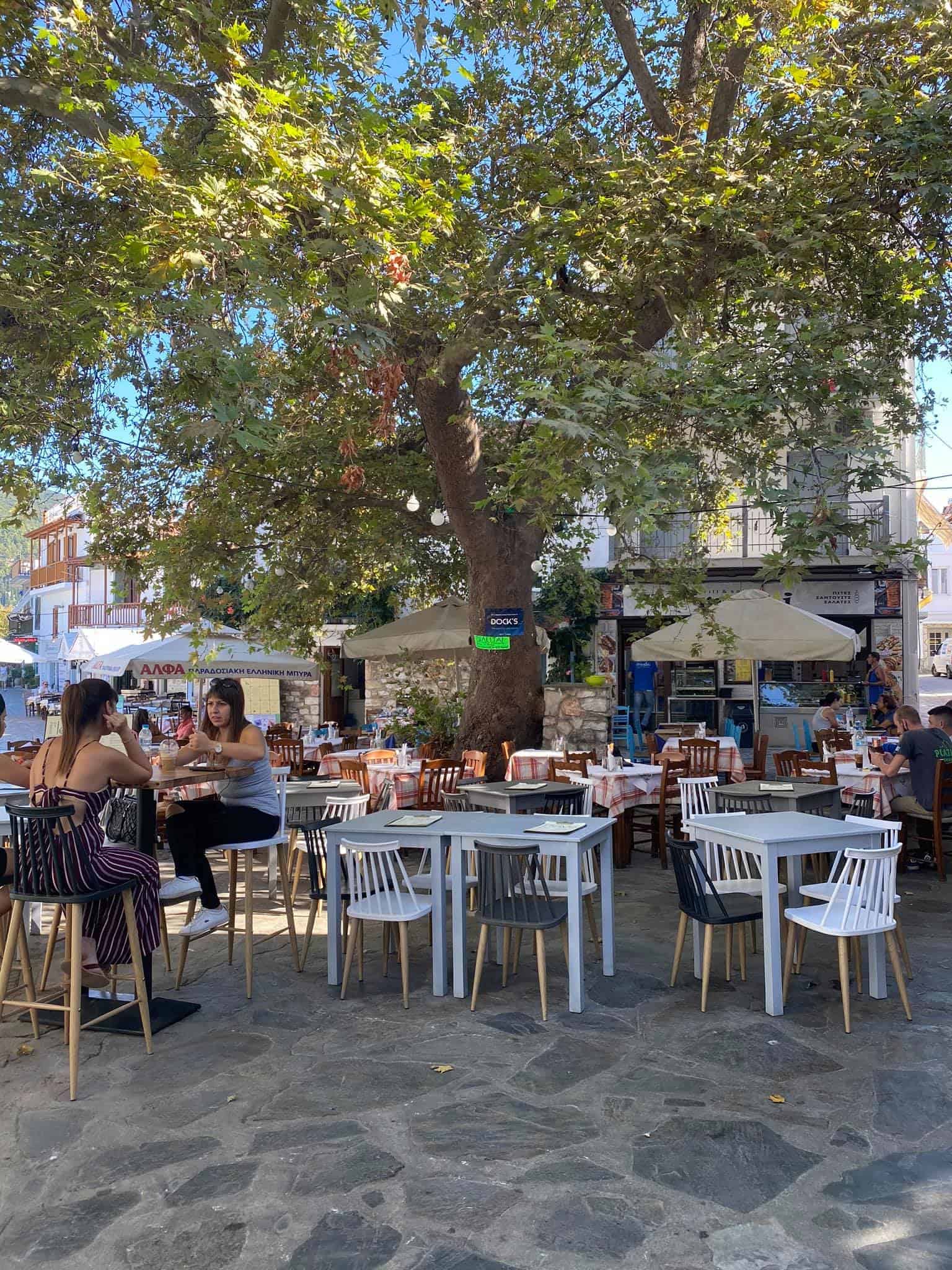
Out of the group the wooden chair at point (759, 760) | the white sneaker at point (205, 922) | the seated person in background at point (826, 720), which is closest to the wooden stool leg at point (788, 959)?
the white sneaker at point (205, 922)

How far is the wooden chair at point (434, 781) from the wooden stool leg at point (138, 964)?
471 cm

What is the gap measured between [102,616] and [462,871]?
39163 mm

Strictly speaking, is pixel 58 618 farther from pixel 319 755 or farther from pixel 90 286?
pixel 90 286

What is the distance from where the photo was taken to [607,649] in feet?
65.8

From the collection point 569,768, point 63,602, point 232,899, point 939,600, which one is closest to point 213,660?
point 569,768

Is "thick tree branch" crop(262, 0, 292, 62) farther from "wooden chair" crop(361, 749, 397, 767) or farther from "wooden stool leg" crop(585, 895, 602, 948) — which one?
"wooden chair" crop(361, 749, 397, 767)

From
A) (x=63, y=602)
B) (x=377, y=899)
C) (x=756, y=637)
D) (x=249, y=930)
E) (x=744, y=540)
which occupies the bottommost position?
(x=249, y=930)

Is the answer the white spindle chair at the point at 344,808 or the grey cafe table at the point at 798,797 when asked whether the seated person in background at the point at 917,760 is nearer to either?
the grey cafe table at the point at 798,797

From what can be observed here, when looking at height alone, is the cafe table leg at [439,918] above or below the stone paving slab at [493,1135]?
above

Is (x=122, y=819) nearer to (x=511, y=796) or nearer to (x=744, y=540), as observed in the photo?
(x=511, y=796)

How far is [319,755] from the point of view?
1284 centimetres

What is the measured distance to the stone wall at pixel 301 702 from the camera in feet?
63.6

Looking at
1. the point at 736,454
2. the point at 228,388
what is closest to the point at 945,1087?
the point at 736,454

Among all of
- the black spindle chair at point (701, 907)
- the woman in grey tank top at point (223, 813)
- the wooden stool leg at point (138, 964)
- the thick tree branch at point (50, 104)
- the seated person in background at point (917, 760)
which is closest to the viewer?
the wooden stool leg at point (138, 964)
